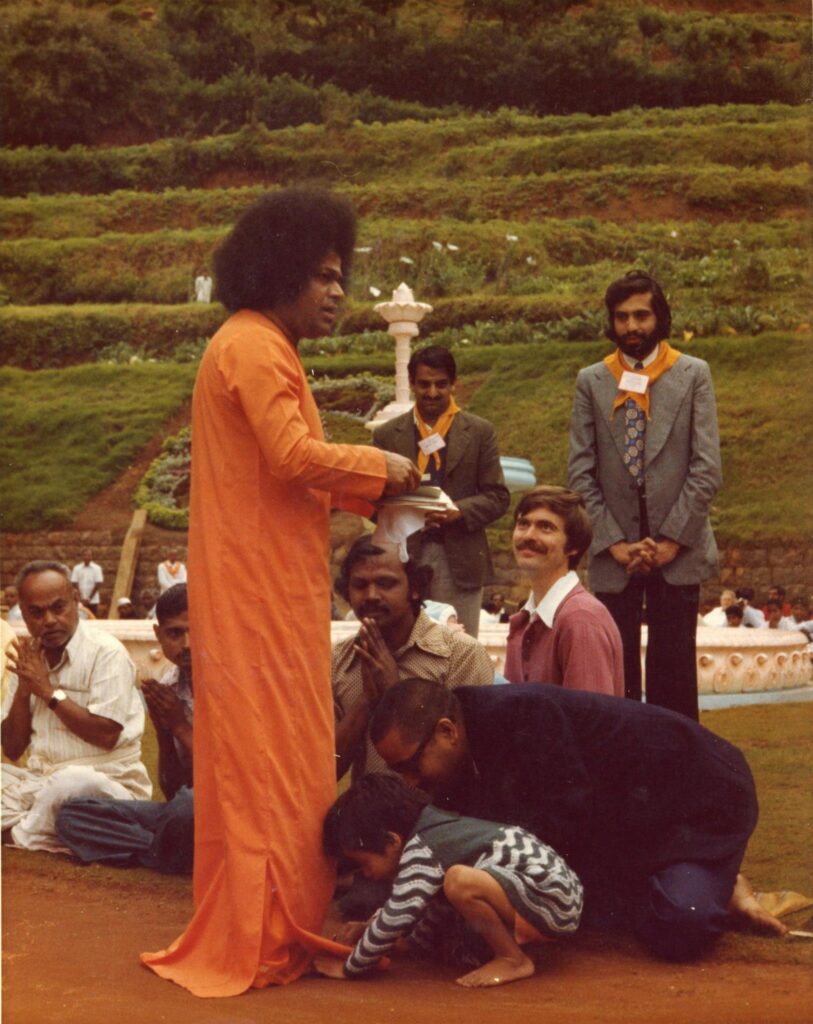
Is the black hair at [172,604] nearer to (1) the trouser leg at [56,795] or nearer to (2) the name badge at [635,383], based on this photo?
(1) the trouser leg at [56,795]

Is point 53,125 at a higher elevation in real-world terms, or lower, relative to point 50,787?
higher

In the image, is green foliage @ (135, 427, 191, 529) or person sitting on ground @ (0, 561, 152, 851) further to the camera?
green foliage @ (135, 427, 191, 529)

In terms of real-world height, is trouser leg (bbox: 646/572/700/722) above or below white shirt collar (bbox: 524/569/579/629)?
below

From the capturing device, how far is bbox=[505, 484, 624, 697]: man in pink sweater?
4062 millimetres

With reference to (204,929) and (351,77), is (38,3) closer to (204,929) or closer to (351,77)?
(351,77)

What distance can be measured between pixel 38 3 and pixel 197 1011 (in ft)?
55.9

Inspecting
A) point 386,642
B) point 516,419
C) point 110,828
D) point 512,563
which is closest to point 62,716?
point 110,828

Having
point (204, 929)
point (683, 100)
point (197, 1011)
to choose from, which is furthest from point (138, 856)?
point (683, 100)

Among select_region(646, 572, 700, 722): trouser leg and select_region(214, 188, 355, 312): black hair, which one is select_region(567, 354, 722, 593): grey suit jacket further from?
select_region(214, 188, 355, 312): black hair

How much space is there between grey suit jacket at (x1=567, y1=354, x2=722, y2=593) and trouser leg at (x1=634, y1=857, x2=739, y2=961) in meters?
1.31

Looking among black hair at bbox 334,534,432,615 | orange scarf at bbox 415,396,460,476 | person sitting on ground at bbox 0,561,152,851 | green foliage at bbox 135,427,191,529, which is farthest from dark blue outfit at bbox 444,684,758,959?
green foliage at bbox 135,427,191,529

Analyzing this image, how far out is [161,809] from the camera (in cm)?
493

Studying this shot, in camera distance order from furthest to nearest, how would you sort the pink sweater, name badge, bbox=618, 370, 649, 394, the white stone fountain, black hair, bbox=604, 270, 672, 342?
the white stone fountain
name badge, bbox=618, 370, 649, 394
black hair, bbox=604, 270, 672, 342
the pink sweater

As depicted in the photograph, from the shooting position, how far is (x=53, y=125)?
19703mm
